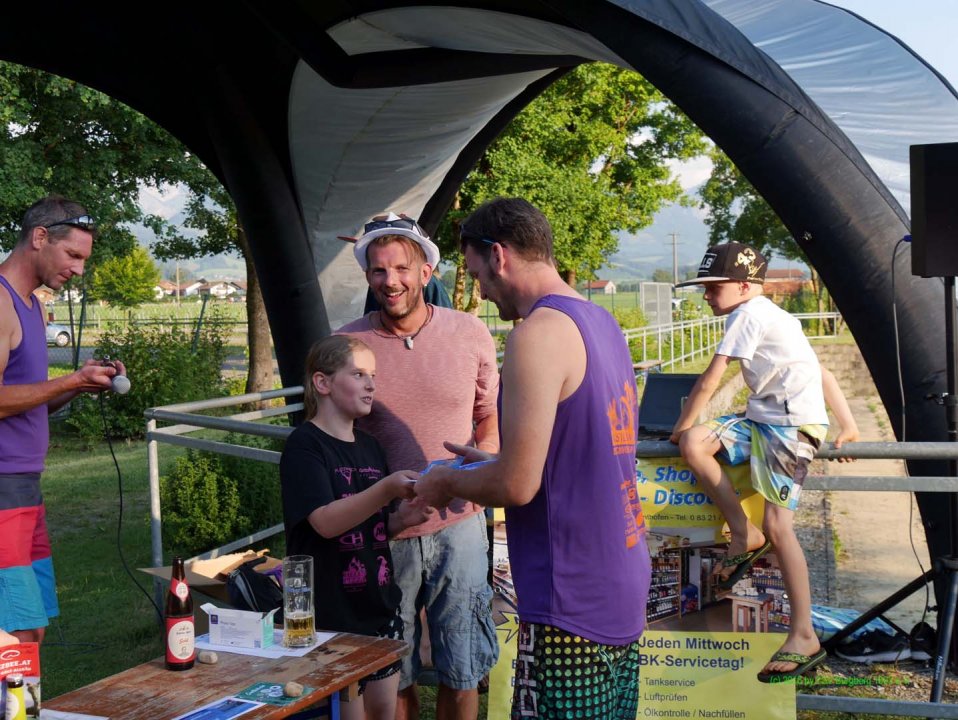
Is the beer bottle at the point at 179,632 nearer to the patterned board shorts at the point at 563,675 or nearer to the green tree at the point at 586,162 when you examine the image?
the patterned board shorts at the point at 563,675

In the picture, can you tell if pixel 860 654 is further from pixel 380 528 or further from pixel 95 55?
pixel 95 55

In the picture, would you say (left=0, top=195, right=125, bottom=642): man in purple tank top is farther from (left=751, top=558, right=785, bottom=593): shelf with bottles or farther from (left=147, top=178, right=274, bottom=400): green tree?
(left=147, top=178, right=274, bottom=400): green tree

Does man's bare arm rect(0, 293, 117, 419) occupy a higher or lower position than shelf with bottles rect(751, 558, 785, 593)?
higher

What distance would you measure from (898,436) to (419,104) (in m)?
5.89

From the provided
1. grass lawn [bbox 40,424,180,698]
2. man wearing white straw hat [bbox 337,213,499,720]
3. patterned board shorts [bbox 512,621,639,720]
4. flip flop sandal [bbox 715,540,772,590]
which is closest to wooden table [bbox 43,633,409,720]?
patterned board shorts [bbox 512,621,639,720]

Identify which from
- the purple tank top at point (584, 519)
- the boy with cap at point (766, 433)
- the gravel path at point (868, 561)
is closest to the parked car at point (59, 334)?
the gravel path at point (868, 561)

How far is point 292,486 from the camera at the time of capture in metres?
3.10

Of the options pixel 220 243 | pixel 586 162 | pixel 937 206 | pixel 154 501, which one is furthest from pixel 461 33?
pixel 586 162

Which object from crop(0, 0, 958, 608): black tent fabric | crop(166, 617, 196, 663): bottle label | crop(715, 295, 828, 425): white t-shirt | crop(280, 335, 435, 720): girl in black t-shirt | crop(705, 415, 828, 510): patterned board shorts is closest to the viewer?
crop(166, 617, 196, 663): bottle label

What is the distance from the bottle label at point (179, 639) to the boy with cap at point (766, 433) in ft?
7.13

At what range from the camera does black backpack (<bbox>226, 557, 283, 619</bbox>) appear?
3293 millimetres

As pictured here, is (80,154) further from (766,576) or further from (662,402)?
(766,576)

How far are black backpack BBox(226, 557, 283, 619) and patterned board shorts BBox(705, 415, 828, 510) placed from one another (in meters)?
1.94

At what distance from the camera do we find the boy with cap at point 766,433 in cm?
409
